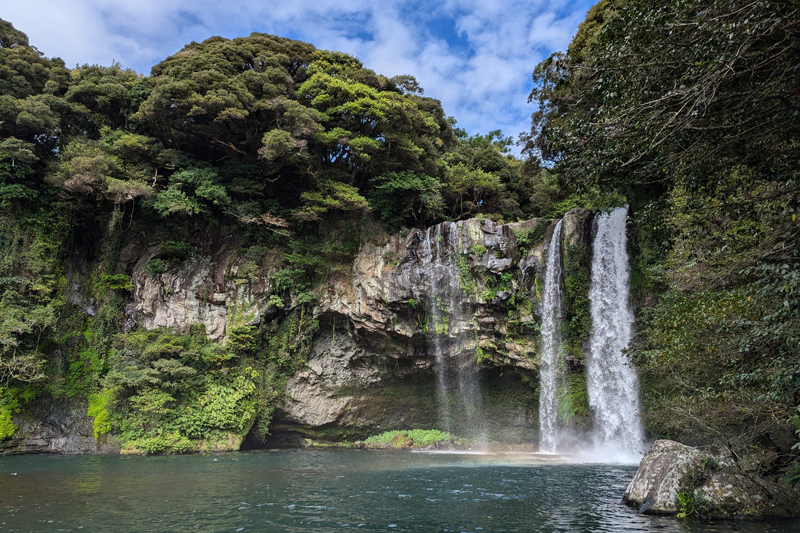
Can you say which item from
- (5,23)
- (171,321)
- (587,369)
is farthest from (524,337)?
(5,23)

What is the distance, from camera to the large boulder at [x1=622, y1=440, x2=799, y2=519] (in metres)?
7.30

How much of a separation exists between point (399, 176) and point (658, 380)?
12.5 m

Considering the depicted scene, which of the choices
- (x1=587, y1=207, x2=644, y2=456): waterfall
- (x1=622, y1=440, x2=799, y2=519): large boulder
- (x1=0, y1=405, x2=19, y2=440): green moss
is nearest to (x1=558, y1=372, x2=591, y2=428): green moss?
(x1=587, y1=207, x2=644, y2=456): waterfall

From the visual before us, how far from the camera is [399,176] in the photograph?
67.1 ft

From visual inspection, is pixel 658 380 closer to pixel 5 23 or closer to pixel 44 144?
pixel 44 144

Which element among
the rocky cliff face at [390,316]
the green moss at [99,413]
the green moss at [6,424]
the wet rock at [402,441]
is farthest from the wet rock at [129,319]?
the wet rock at [402,441]

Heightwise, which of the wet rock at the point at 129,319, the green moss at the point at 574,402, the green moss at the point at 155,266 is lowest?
the green moss at the point at 574,402

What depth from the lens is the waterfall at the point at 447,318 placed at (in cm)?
1858

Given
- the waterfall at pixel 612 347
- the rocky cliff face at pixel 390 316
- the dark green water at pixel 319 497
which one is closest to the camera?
the dark green water at pixel 319 497

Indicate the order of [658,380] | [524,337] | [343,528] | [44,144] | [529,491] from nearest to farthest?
1. [343,528]
2. [529,491]
3. [658,380]
4. [524,337]
5. [44,144]

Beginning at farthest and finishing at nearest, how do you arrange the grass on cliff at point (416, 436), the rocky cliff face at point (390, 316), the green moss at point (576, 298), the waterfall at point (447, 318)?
the grass on cliff at point (416, 436), the waterfall at point (447, 318), the rocky cliff face at point (390, 316), the green moss at point (576, 298)

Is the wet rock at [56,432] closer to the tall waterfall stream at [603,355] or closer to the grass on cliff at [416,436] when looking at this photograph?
the grass on cliff at [416,436]

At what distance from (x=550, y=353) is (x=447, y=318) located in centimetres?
411

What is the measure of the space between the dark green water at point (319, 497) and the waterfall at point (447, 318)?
5.59m
